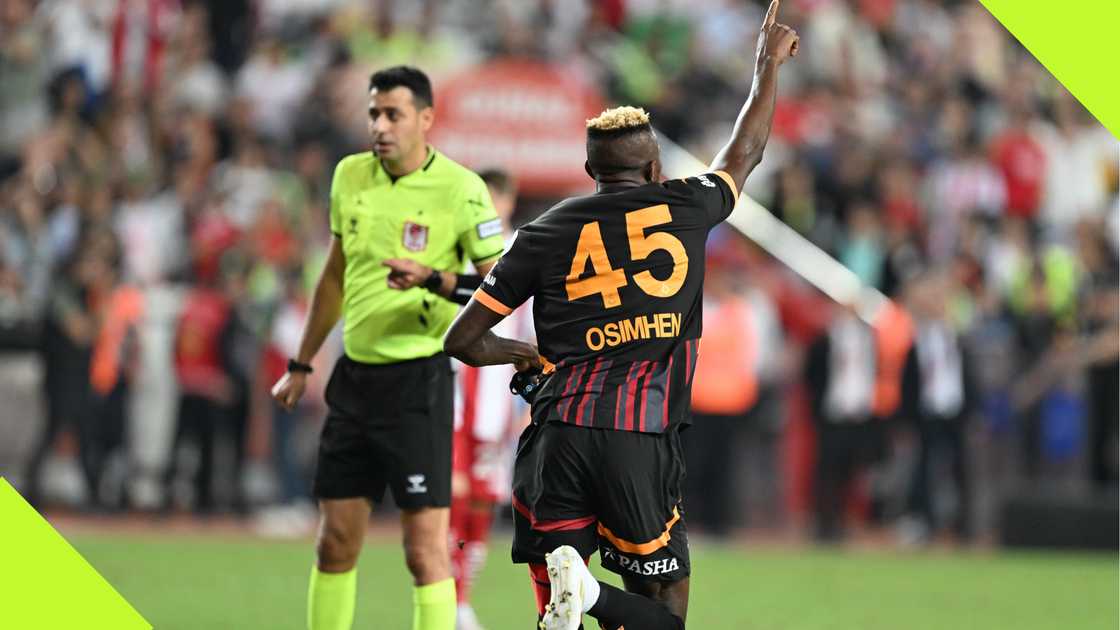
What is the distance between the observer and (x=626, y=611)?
5.78 meters

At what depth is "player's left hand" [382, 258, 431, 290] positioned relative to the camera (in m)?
6.25

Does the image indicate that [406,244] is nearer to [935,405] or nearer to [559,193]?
[935,405]

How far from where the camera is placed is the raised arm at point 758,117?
6250 millimetres

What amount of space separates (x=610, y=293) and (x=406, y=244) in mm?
1647

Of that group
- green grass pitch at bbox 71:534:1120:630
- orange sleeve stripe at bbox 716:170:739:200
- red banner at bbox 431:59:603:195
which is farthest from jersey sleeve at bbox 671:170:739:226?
red banner at bbox 431:59:603:195

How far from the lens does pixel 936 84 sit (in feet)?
63.8

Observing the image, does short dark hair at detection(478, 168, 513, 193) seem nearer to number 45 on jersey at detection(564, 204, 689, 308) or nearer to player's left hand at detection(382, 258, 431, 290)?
player's left hand at detection(382, 258, 431, 290)

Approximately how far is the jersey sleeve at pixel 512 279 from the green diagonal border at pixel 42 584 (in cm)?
305

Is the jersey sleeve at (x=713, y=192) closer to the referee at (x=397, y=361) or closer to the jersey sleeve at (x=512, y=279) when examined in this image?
the jersey sleeve at (x=512, y=279)

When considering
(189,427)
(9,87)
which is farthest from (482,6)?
(189,427)

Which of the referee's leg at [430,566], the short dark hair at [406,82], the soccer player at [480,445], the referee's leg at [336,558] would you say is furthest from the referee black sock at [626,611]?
the soccer player at [480,445]

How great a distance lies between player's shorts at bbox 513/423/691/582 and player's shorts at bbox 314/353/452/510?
1205 millimetres

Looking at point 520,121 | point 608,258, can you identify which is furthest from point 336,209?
point 520,121

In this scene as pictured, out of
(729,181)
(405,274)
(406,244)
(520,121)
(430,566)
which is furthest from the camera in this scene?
(520,121)
